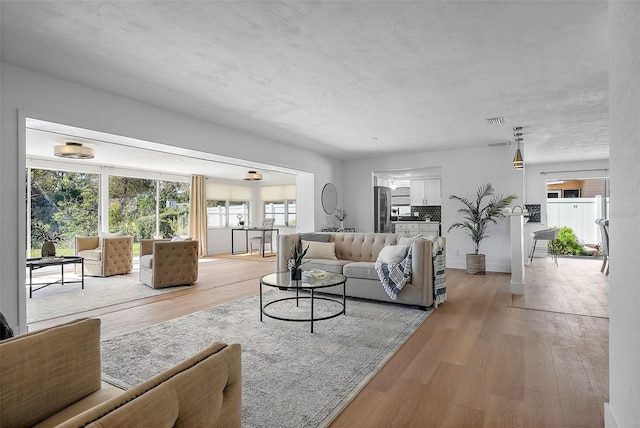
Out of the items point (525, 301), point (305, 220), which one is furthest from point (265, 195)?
point (525, 301)

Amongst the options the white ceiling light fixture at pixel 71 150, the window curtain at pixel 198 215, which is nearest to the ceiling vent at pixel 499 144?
the white ceiling light fixture at pixel 71 150

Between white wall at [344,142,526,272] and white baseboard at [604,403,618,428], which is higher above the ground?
white wall at [344,142,526,272]

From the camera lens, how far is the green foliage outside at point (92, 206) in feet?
23.0

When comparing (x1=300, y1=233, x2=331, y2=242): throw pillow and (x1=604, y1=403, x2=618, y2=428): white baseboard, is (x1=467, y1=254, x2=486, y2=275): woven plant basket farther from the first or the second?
(x1=604, y1=403, x2=618, y2=428): white baseboard

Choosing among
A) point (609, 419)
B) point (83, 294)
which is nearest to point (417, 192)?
point (83, 294)

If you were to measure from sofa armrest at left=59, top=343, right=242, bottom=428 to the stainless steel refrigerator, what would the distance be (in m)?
7.41

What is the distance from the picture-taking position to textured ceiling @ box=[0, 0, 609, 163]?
7.47 ft

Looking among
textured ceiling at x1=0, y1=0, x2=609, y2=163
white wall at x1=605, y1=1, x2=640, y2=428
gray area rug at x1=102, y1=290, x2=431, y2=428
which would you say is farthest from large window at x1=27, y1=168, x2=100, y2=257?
white wall at x1=605, y1=1, x2=640, y2=428

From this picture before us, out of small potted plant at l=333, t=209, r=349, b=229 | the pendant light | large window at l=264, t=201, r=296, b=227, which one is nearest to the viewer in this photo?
the pendant light

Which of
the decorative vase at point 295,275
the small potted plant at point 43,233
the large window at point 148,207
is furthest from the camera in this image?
the large window at point 148,207

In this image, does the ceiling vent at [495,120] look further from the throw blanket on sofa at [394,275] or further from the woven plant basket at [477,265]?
the woven plant basket at [477,265]

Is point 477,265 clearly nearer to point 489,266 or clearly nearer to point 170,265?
point 489,266

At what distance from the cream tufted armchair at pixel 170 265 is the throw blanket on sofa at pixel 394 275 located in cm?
324

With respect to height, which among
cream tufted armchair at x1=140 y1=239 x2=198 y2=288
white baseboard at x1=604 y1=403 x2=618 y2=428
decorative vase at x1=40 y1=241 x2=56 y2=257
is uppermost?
decorative vase at x1=40 y1=241 x2=56 y2=257
